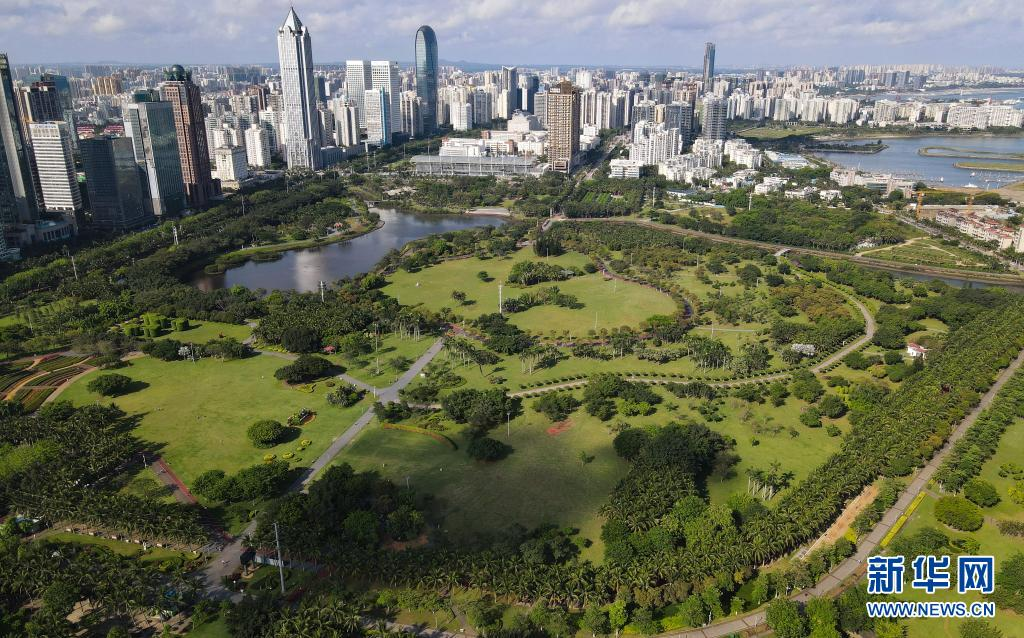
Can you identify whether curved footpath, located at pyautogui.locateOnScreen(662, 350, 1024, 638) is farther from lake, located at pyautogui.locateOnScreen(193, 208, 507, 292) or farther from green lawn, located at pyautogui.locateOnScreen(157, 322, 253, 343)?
lake, located at pyautogui.locateOnScreen(193, 208, 507, 292)

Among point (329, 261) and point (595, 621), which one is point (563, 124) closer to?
point (329, 261)

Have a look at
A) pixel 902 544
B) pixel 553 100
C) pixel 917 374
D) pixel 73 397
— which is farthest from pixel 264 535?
A: pixel 553 100

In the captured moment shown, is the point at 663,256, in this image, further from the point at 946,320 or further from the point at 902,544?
the point at 902,544

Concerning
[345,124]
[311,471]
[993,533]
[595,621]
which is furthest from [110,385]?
[345,124]

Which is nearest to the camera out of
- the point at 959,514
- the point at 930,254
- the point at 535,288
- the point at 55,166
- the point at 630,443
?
the point at 959,514

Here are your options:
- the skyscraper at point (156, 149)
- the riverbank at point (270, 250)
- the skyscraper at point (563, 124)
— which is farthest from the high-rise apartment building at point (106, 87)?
the riverbank at point (270, 250)

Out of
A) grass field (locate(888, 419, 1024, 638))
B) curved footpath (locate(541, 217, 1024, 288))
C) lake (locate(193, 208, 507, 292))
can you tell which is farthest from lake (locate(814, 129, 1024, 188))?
grass field (locate(888, 419, 1024, 638))
